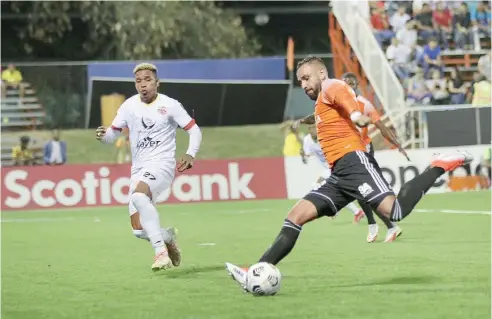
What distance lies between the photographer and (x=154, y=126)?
13102 millimetres

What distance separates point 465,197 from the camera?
27.3 meters

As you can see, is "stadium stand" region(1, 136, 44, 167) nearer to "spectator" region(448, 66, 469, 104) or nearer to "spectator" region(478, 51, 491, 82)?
"spectator" region(448, 66, 469, 104)

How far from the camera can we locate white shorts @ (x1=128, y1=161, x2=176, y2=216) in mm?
12938

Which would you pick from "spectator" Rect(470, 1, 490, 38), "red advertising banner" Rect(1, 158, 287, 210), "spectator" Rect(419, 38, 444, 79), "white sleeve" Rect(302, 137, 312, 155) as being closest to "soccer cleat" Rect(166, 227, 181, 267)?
"white sleeve" Rect(302, 137, 312, 155)

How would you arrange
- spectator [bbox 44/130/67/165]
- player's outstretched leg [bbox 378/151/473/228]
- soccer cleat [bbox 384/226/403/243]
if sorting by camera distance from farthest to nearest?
spectator [bbox 44/130/67/165], soccer cleat [bbox 384/226/403/243], player's outstretched leg [bbox 378/151/473/228]

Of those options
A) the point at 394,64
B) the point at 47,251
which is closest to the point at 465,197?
the point at 394,64

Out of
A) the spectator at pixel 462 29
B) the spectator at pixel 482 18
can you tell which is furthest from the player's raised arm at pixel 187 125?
the spectator at pixel 482 18

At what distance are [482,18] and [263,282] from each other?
93.9 ft

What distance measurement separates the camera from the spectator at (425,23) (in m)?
36.3

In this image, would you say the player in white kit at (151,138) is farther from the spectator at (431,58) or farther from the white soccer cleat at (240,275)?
the spectator at (431,58)

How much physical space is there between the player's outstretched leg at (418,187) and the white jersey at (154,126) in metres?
3.21

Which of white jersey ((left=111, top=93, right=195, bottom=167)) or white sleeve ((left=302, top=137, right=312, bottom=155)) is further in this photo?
white sleeve ((left=302, top=137, right=312, bottom=155))

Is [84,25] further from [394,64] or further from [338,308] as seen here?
[338,308]

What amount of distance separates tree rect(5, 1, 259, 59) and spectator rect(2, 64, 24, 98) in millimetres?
5672
